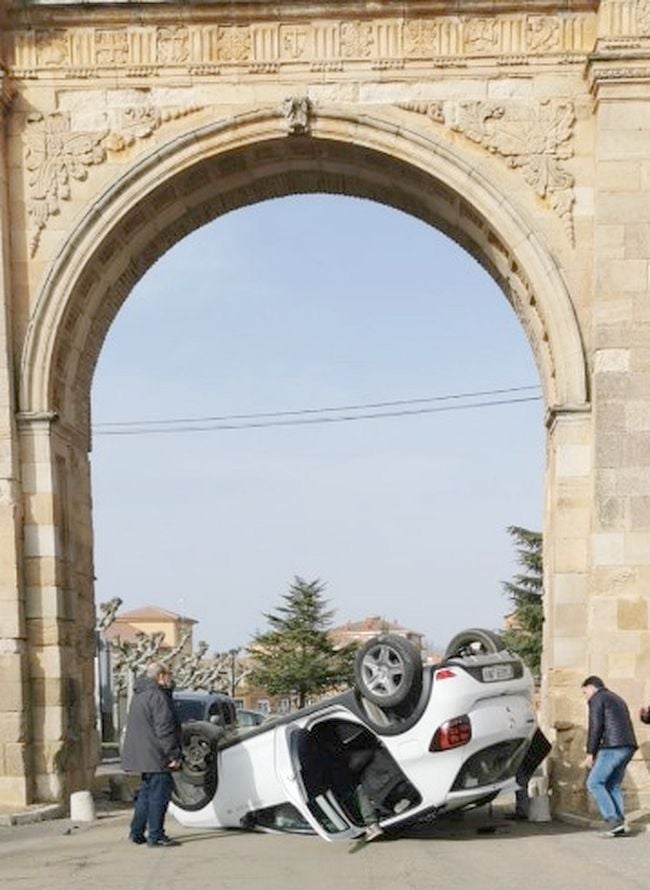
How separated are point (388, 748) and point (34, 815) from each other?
14.4ft

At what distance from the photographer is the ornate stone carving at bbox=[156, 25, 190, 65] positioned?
44.3 feet

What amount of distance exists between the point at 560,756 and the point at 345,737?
2.94m

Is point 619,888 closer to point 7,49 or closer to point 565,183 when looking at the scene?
point 565,183

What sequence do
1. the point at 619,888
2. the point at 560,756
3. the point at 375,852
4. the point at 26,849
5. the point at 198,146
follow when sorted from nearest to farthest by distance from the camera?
the point at 619,888 < the point at 375,852 < the point at 26,849 < the point at 560,756 < the point at 198,146

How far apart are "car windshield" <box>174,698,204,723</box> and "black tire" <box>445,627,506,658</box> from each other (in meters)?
9.43

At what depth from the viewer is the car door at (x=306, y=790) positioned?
33.7 ft

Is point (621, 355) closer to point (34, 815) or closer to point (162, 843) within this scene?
point (162, 843)

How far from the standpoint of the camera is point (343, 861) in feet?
31.9

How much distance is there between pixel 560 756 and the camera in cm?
1260

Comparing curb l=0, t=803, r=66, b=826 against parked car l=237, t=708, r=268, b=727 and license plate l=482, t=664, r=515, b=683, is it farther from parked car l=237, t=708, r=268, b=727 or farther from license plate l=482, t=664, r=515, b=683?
parked car l=237, t=708, r=268, b=727

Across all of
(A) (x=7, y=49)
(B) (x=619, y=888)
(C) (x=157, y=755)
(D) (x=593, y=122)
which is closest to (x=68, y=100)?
(A) (x=7, y=49)

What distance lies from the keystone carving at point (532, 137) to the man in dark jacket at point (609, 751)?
497 cm

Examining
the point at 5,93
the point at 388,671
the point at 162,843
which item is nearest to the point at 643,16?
the point at 5,93

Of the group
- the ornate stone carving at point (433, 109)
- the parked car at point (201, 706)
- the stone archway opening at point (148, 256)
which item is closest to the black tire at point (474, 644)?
the stone archway opening at point (148, 256)
